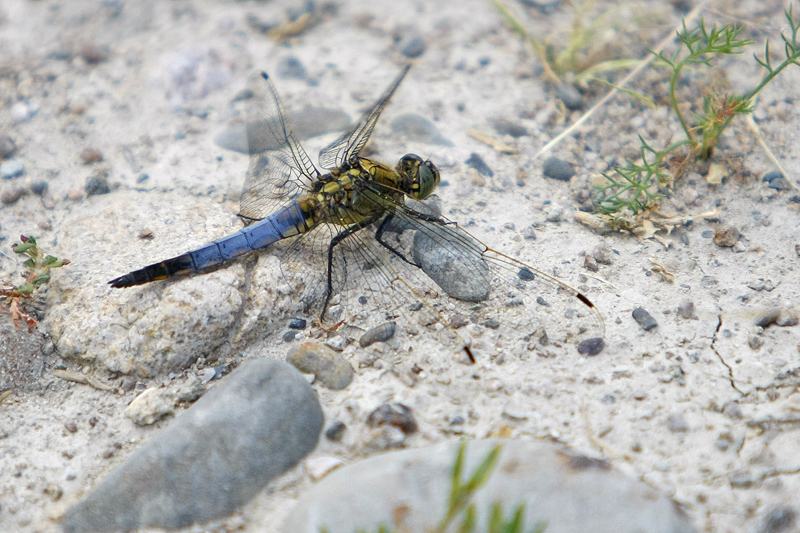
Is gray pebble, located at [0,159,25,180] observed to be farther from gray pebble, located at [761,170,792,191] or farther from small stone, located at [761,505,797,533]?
gray pebble, located at [761,170,792,191]

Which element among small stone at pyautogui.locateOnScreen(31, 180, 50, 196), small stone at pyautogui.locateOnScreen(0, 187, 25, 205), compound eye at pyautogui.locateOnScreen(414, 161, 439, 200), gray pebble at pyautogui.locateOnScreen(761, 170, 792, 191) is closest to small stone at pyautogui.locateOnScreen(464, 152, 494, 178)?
compound eye at pyautogui.locateOnScreen(414, 161, 439, 200)

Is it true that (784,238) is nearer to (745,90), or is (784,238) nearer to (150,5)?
(745,90)

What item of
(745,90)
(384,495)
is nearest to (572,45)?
(745,90)

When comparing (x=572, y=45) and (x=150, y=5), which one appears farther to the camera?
(x=150, y=5)

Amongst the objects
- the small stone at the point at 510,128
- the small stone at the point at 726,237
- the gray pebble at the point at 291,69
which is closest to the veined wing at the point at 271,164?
the gray pebble at the point at 291,69

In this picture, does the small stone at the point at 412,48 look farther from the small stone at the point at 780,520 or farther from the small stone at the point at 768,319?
the small stone at the point at 780,520

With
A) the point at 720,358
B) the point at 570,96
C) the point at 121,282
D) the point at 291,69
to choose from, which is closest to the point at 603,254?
the point at 720,358

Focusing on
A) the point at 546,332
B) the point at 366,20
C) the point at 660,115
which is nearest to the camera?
the point at 546,332
